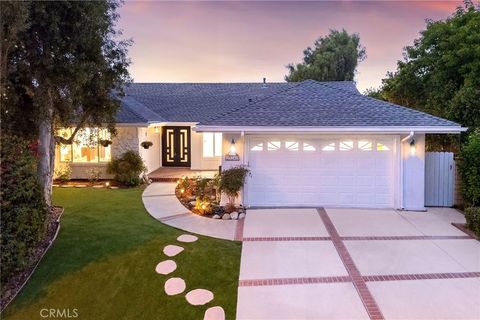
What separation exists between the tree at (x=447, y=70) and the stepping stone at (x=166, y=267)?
44.7 feet

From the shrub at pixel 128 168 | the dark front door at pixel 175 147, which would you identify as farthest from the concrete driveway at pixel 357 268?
the dark front door at pixel 175 147

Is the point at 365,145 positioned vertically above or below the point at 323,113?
below

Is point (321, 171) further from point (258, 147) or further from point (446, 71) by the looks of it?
point (446, 71)

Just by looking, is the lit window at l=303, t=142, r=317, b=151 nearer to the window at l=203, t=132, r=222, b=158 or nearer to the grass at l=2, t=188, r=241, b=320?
the grass at l=2, t=188, r=241, b=320

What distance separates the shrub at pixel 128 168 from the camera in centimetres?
1645

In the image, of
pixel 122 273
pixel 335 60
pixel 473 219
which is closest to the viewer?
pixel 122 273

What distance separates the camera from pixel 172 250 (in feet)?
28.8

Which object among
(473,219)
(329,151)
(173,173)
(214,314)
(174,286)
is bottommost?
(214,314)

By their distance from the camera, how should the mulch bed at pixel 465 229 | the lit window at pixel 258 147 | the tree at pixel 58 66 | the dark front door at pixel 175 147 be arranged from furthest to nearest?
the dark front door at pixel 175 147, the lit window at pixel 258 147, the mulch bed at pixel 465 229, the tree at pixel 58 66

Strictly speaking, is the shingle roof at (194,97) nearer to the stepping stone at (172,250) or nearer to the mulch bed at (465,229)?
the mulch bed at (465,229)

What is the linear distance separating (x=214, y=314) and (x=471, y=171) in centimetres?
935

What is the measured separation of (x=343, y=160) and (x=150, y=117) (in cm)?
1031

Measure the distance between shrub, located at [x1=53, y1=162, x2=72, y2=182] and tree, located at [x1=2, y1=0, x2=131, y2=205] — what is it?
643 centimetres

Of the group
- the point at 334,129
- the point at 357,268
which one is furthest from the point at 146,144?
the point at 357,268
